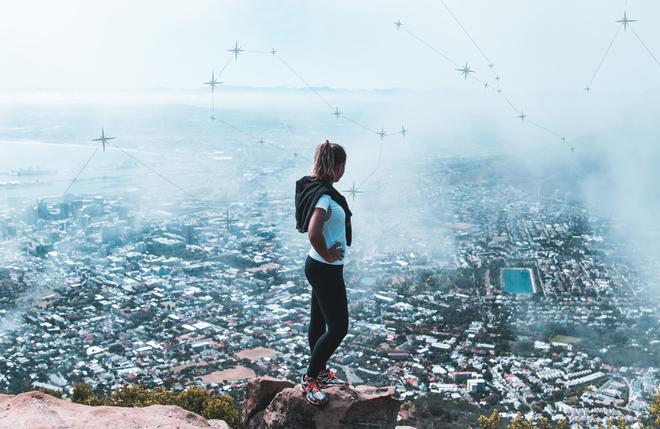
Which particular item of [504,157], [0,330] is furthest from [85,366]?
[504,157]

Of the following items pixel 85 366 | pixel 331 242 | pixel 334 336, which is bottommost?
pixel 85 366

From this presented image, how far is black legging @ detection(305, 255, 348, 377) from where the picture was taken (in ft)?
11.7

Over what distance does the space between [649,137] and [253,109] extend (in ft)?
64.6

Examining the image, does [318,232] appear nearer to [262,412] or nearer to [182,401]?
[262,412]

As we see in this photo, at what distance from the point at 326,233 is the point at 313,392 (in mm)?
1106

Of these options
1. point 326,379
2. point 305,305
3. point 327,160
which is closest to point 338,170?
point 327,160

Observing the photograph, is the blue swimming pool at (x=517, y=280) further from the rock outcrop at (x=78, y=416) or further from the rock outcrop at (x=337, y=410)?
the rock outcrop at (x=78, y=416)

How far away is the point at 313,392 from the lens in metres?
3.92

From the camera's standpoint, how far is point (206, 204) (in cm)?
2542

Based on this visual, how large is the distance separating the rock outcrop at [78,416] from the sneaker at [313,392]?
0.97 metres

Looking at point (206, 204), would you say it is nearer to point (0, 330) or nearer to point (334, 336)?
point (0, 330)

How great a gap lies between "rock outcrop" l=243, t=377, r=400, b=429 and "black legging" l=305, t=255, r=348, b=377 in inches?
10.3

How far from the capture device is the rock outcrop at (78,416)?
13.3 feet

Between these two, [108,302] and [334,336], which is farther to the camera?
[108,302]
